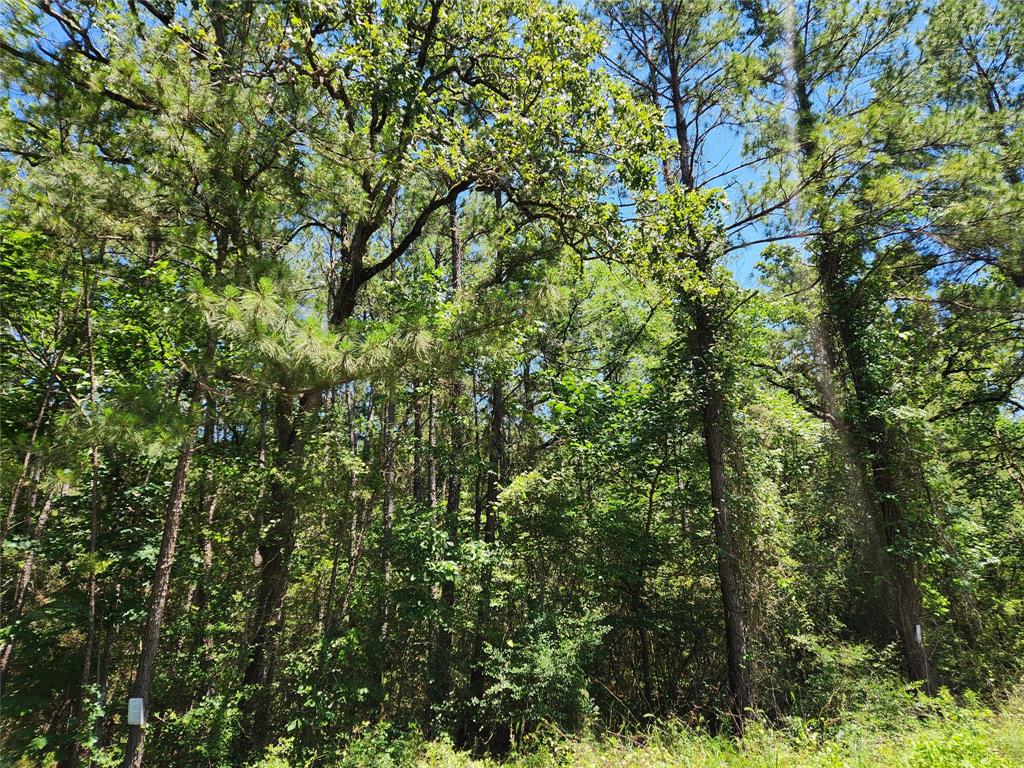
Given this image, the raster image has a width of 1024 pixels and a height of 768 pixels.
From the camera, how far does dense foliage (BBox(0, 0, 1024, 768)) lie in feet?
12.9

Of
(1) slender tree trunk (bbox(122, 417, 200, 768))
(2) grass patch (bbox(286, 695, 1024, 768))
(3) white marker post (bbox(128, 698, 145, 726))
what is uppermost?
(1) slender tree trunk (bbox(122, 417, 200, 768))

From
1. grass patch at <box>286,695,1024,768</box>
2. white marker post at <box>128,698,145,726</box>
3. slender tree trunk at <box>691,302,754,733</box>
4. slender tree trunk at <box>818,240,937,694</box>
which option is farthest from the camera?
slender tree trunk at <box>818,240,937,694</box>

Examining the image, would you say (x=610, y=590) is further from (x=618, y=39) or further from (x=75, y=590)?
(x=618, y=39)

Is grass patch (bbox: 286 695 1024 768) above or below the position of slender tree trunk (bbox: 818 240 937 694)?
below

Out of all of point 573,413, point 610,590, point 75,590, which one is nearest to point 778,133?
point 573,413

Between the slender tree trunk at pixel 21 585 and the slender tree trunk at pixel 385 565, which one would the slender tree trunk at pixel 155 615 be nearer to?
the slender tree trunk at pixel 21 585

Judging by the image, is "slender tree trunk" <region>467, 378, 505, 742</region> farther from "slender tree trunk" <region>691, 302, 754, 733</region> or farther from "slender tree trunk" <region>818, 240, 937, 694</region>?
"slender tree trunk" <region>818, 240, 937, 694</region>

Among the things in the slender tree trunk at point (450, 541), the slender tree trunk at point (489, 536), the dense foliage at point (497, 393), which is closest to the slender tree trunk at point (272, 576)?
the dense foliage at point (497, 393)

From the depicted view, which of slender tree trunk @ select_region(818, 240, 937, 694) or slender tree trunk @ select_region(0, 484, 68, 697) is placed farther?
slender tree trunk @ select_region(818, 240, 937, 694)

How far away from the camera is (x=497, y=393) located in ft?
26.8

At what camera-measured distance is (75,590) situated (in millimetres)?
5688

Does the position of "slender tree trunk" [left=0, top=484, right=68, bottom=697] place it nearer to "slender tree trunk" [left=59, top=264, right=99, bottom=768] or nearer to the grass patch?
"slender tree trunk" [left=59, top=264, right=99, bottom=768]

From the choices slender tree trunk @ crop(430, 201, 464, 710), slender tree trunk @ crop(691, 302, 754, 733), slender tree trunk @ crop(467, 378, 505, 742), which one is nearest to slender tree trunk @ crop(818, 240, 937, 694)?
slender tree trunk @ crop(691, 302, 754, 733)

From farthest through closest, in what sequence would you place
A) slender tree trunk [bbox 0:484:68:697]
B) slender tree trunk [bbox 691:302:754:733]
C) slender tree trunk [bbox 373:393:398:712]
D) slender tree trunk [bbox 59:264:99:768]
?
slender tree trunk [bbox 373:393:398:712]
slender tree trunk [bbox 691:302:754:733]
slender tree trunk [bbox 0:484:68:697]
slender tree trunk [bbox 59:264:99:768]
